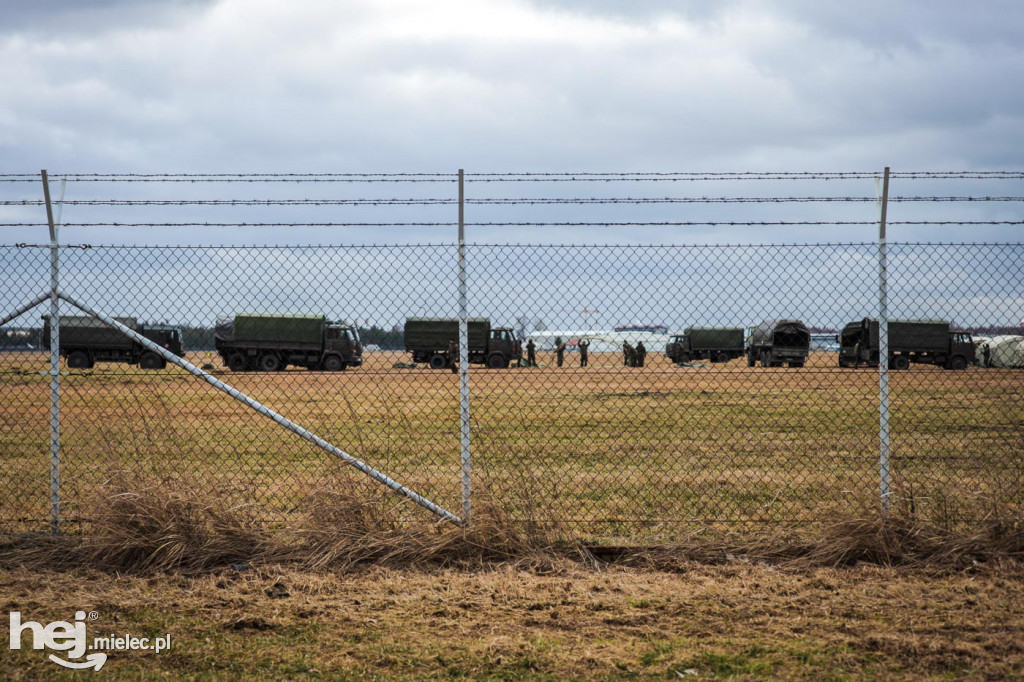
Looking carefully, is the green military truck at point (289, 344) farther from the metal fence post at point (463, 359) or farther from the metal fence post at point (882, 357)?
the metal fence post at point (882, 357)

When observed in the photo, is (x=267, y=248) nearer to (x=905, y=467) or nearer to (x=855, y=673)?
(x=855, y=673)

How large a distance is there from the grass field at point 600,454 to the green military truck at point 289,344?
55.9 ft

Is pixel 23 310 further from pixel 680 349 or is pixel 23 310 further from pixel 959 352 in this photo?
pixel 959 352

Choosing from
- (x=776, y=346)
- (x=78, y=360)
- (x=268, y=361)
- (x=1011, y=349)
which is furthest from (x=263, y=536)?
(x=268, y=361)

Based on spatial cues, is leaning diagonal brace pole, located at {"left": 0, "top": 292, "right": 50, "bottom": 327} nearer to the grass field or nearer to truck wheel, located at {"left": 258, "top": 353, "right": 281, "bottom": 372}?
the grass field

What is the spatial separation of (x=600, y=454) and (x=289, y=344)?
30001mm

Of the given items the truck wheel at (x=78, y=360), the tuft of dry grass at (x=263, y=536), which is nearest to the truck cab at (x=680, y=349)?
the tuft of dry grass at (x=263, y=536)

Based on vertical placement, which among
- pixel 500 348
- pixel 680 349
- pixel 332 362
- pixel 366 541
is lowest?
pixel 366 541

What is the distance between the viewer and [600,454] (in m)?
11.1

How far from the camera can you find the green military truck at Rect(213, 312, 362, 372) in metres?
37.8

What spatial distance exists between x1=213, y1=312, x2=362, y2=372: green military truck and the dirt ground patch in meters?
33.0

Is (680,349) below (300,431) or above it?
above

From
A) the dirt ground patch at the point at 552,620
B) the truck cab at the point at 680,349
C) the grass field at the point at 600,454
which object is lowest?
the dirt ground patch at the point at 552,620

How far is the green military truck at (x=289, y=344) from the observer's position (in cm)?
3778
